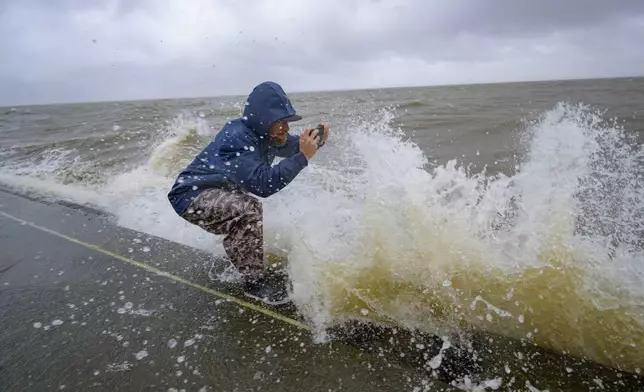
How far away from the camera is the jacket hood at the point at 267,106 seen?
294 centimetres

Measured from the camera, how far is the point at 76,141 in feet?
50.5

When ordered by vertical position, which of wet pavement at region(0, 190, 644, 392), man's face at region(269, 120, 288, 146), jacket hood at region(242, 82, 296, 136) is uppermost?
jacket hood at region(242, 82, 296, 136)

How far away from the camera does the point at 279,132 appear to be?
10.3 feet

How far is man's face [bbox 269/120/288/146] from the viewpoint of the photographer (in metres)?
3.04

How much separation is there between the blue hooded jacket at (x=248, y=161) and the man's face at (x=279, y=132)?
5 cm

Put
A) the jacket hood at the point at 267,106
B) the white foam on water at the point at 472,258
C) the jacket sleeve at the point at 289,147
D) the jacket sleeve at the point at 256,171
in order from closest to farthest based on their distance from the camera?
1. the white foam on water at the point at 472,258
2. the jacket sleeve at the point at 256,171
3. the jacket hood at the point at 267,106
4. the jacket sleeve at the point at 289,147

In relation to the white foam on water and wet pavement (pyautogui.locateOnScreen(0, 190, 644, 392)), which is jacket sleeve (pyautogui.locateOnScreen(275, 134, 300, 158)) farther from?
wet pavement (pyautogui.locateOnScreen(0, 190, 644, 392))

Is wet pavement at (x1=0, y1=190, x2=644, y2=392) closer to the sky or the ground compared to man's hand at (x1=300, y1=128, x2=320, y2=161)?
closer to the ground

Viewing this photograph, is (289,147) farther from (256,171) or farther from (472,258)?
(472,258)

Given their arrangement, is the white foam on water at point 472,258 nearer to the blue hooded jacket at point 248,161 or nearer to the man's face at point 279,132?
the blue hooded jacket at point 248,161

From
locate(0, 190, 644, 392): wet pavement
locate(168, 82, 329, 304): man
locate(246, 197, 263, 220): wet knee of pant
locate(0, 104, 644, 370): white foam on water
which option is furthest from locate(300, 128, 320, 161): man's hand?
locate(0, 190, 644, 392): wet pavement

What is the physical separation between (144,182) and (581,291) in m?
7.10

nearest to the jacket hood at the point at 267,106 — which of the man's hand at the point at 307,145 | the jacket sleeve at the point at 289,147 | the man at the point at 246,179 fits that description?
the man at the point at 246,179

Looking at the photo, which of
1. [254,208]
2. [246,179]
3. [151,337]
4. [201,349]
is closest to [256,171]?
[246,179]
